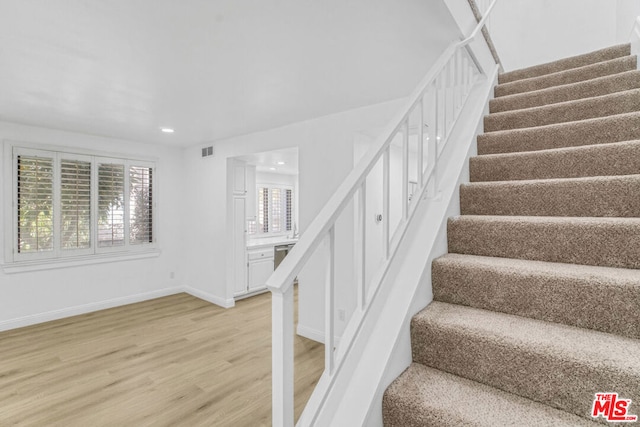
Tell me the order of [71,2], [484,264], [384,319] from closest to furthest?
[384,319] → [484,264] → [71,2]

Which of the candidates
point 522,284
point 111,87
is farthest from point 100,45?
point 522,284

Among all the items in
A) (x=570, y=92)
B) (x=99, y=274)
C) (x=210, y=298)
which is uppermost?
(x=570, y=92)

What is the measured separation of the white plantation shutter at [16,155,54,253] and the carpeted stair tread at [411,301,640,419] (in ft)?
15.1

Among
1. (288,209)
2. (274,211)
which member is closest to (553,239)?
(274,211)

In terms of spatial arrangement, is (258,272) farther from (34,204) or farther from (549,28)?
(549,28)

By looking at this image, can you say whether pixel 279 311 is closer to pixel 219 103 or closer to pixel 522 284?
pixel 522 284

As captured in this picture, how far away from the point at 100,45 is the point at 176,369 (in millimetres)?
2554

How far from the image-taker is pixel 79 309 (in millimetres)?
4137

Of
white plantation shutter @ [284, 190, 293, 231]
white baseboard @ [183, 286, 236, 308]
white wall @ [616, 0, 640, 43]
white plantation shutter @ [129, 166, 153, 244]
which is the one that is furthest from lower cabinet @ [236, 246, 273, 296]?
white wall @ [616, 0, 640, 43]

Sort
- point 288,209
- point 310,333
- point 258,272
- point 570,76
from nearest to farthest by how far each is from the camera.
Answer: point 570,76
point 310,333
point 258,272
point 288,209

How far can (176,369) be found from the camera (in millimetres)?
2768

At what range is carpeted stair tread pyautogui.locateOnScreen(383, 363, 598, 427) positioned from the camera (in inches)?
35.4

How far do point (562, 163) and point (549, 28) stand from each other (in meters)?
3.25

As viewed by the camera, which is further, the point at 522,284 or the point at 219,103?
the point at 219,103
